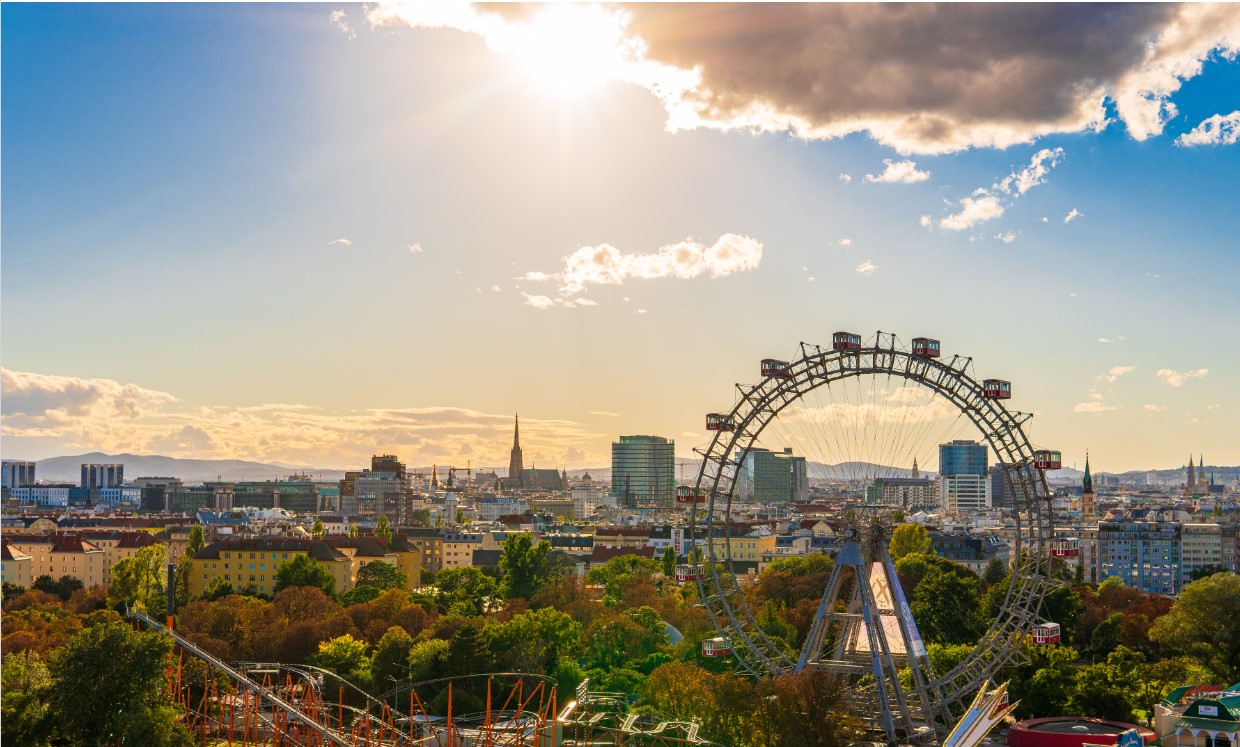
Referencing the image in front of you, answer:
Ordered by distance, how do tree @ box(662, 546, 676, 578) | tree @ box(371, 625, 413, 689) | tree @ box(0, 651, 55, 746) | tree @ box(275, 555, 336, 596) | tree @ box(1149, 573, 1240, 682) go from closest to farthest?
1. tree @ box(0, 651, 55, 746)
2. tree @ box(1149, 573, 1240, 682)
3. tree @ box(371, 625, 413, 689)
4. tree @ box(275, 555, 336, 596)
5. tree @ box(662, 546, 676, 578)

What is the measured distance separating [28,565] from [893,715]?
346 feet

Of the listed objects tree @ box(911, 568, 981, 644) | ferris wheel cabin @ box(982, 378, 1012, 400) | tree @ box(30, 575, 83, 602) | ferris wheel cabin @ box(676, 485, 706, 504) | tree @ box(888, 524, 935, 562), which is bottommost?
tree @ box(30, 575, 83, 602)

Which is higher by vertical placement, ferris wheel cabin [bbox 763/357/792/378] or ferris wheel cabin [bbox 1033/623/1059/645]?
ferris wheel cabin [bbox 763/357/792/378]

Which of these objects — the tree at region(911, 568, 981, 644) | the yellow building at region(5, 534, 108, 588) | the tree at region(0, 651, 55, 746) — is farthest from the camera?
the yellow building at region(5, 534, 108, 588)

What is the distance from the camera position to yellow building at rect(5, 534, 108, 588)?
134250mm

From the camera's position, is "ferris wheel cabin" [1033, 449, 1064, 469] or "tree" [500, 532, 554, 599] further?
"tree" [500, 532, 554, 599]

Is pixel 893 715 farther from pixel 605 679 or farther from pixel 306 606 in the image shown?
pixel 306 606

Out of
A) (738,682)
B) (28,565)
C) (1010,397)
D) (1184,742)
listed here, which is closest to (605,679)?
(738,682)

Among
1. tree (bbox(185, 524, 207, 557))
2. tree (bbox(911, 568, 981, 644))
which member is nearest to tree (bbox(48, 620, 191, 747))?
tree (bbox(911, 568, 981, 644))

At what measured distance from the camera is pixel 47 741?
46812 mm

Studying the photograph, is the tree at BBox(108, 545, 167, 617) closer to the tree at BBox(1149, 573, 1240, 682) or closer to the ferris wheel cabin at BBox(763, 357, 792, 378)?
the ferris wheel cabin at BBox(763, 357, 792, 378)

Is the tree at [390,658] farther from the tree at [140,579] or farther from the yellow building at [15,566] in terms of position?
the yellow building at [15,566]

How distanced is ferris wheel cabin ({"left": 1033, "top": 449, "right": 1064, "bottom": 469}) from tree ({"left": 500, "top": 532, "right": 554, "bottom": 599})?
172ft

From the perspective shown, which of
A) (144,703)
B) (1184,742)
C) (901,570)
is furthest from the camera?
(901,570)
